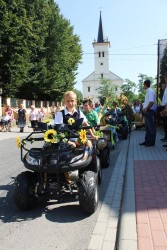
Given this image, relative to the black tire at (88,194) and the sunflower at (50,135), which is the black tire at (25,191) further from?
the black tire at (88,194)

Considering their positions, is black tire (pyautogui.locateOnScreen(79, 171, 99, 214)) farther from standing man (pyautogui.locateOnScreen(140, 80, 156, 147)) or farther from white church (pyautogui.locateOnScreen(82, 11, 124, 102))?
white church (pyautogui.locateOnScreen(82, 11, 124, 102))

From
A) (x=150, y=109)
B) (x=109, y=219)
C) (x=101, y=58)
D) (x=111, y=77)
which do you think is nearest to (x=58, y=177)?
(x=109, y=219)

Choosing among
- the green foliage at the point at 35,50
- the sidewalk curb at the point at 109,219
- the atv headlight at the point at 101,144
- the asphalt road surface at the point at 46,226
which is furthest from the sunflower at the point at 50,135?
the green foliage at the point at 35,50

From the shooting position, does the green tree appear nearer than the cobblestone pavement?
No

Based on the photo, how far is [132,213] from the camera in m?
4.49

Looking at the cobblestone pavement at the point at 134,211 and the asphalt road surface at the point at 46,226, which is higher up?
the cobblestone pavement at the point at 134,211

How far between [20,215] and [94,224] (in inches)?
42.3

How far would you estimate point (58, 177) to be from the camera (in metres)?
4.48

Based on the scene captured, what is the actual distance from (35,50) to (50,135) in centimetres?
3130

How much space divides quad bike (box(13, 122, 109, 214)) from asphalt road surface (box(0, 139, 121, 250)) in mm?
191

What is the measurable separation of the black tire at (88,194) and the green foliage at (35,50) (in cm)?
2515

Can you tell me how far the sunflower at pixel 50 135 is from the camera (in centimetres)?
470

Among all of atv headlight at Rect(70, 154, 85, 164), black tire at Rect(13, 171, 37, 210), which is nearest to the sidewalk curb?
atv headlight at Rect(70, 154, 85, 164)

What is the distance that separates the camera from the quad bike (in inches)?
174
